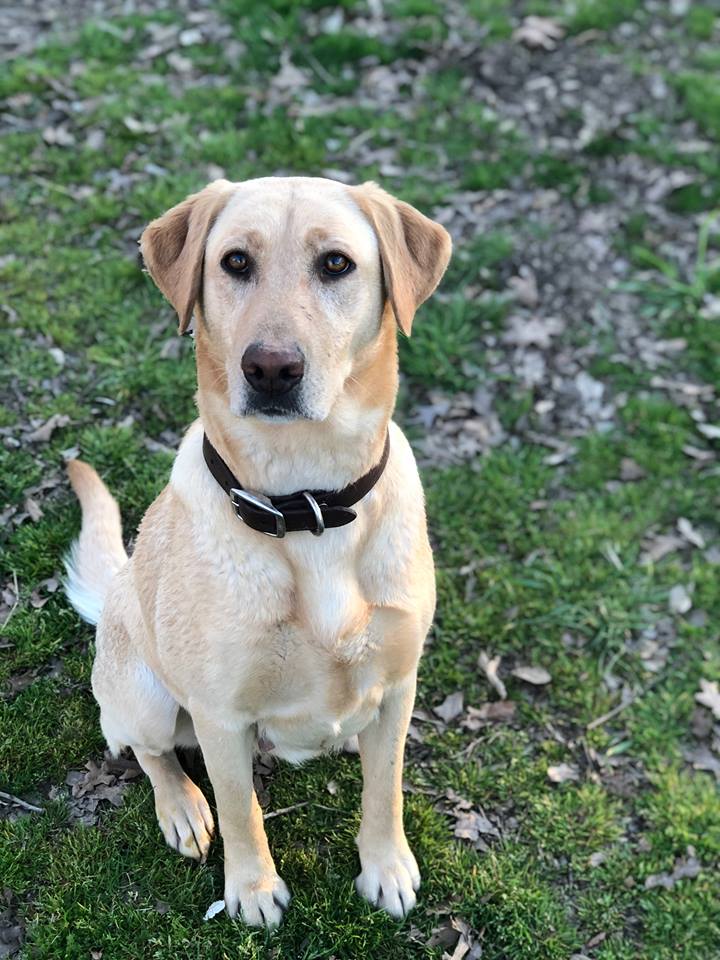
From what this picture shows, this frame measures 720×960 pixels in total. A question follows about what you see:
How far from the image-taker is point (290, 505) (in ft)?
9.11

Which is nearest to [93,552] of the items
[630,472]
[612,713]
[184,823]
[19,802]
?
[19,802]

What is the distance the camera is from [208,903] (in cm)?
342

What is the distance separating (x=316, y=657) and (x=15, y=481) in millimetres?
2305

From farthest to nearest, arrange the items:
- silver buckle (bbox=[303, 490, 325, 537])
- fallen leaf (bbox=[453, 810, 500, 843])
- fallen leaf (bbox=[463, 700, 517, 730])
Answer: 1. fallen leaf (bbox=[463, 700, 517, 730])
2. fallen leaf (bbox=[453, 810, 500, 843])
3. silver buckle (bbox=[303, 490, 325, 537])

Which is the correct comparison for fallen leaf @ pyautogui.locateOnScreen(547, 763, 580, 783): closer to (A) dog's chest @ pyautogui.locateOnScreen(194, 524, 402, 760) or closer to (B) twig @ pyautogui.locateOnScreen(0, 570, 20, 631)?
(A) dog's chest @ pyautogui.locateOnScreen(194, 524, 402, 760)

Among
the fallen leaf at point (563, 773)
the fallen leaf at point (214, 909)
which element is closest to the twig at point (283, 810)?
the fallen leaf at point (214, 909)

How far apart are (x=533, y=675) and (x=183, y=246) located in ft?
8.49

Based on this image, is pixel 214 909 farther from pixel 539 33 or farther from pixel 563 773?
pixel 539 33

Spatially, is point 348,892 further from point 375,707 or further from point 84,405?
point 84,405

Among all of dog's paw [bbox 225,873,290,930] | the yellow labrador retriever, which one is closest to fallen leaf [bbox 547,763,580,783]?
the yellow labrador retriever

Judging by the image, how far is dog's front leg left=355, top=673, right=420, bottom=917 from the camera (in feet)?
10.6

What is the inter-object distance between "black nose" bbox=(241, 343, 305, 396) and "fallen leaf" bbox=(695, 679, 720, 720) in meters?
2.85

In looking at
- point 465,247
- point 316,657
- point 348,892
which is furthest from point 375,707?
point 465,247

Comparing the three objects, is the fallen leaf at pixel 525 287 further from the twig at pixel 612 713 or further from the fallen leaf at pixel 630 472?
the twig at pixel 612 713
